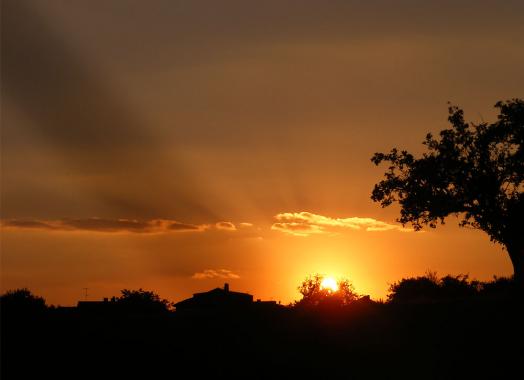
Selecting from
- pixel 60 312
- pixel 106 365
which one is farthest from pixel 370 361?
pixel 60 312

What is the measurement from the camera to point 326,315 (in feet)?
155

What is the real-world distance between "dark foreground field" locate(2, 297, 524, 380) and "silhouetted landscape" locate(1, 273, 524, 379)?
0.19ft

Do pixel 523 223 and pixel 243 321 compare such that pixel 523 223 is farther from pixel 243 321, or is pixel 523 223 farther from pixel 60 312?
pixel 60 312

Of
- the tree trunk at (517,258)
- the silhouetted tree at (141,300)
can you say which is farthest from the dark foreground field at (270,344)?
the silhouetted tree at (141,300)

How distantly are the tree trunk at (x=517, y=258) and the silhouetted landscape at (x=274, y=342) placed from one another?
7260mm

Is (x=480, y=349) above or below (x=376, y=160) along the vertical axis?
below

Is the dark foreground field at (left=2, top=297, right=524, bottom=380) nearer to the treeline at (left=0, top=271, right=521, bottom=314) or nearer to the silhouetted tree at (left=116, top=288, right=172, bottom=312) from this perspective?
the treeline at (left=0, top=271, right=521, bottom=314)

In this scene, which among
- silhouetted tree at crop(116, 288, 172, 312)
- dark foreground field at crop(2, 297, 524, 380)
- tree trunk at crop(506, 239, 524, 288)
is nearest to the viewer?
dark foreground field at crop(2, 297, 524, 380)

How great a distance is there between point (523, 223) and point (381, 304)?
15.9 meters

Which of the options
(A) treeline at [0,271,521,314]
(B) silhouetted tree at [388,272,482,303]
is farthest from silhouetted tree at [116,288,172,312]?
(B) silhouetted tree at [388,272,482,303]

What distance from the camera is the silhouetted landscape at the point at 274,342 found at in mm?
35938

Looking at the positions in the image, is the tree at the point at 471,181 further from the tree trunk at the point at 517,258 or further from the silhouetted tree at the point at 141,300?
the silhouetted tree at the point at 141,300

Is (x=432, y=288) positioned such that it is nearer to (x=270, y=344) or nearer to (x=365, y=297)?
(x=365, y=297)

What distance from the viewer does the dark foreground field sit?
3581cm
